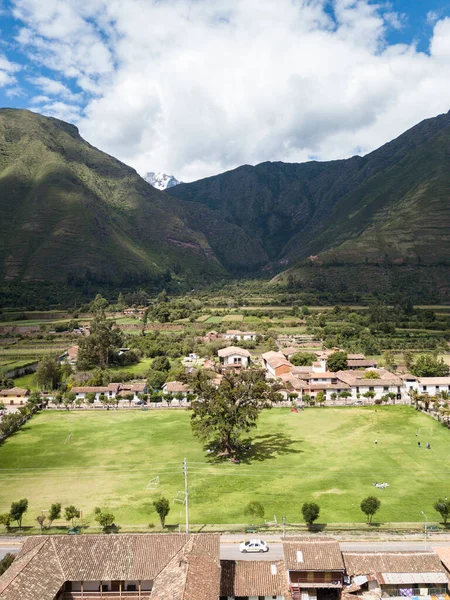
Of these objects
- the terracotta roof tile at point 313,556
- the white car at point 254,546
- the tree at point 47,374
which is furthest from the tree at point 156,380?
the terracotta roof tile at point 313,556

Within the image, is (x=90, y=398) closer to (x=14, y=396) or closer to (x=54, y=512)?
(x=14, y=396)

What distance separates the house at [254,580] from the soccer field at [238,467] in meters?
9.99

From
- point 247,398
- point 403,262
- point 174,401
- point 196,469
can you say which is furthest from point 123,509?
point 403,262


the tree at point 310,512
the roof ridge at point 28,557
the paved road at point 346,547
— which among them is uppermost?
the roof ridge at point 28,557

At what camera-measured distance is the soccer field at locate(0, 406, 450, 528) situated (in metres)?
38.9

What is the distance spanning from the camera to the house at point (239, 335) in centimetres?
11975

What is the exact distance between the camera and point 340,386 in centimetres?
7800

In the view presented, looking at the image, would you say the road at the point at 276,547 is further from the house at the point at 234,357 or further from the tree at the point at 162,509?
the house at the point at 234,357

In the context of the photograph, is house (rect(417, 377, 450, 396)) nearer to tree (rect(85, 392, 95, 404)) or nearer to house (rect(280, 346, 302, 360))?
house (rect(280, 346, 302, 360))

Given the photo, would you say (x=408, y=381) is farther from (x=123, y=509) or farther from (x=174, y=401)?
(x=123, y=509)

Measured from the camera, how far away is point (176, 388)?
7875cm

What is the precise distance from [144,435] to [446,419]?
34.8 meters

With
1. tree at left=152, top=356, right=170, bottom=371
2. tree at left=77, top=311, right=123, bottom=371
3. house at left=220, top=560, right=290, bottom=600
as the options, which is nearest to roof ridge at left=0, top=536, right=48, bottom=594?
house at left=220, top=560, right=290, bottom=600

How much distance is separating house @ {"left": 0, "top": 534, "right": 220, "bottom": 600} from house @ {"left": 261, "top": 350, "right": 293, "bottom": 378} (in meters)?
60.8
